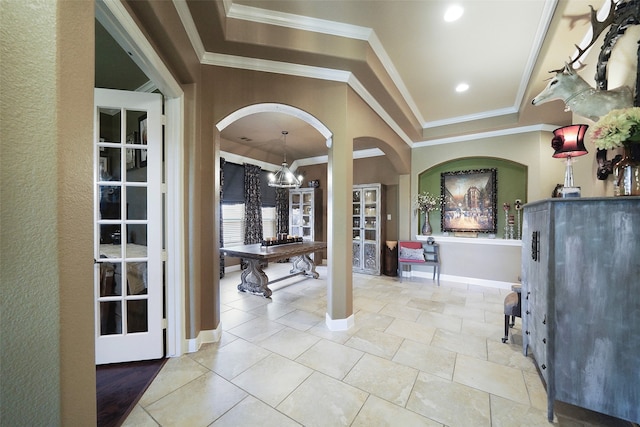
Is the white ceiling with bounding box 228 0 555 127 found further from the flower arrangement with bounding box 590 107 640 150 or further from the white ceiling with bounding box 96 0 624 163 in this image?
the flower arrangement with bounding box 590 107 640 150

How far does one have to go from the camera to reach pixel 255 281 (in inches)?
156

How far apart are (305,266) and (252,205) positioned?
1968mm

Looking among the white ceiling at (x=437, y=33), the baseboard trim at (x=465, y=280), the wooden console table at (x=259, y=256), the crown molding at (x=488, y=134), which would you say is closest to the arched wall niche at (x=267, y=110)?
the white ceiling at (x=437, y=33)

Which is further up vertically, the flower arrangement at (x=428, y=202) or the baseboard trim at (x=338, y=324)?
the flower arrangement at (x=428, y=202)

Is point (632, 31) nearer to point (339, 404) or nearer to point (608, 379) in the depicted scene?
point (608, 379)

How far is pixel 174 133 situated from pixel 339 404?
255cm

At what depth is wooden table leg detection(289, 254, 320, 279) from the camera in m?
5.08

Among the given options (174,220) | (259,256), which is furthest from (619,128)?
(259,256)

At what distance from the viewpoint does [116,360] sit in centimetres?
211

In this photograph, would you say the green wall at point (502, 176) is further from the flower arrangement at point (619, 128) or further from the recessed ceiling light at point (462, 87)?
the flower arrangement at point (619, 128)

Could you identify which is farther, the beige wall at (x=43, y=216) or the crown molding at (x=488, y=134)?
the crown molding at (x=488, y=134)

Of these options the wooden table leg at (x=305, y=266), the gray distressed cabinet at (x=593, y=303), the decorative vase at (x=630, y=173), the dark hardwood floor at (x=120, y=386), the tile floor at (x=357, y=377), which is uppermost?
the decorative vase at (x=630, y=173)

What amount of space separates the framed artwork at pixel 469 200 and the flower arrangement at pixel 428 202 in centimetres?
11

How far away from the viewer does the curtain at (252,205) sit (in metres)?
5.69
